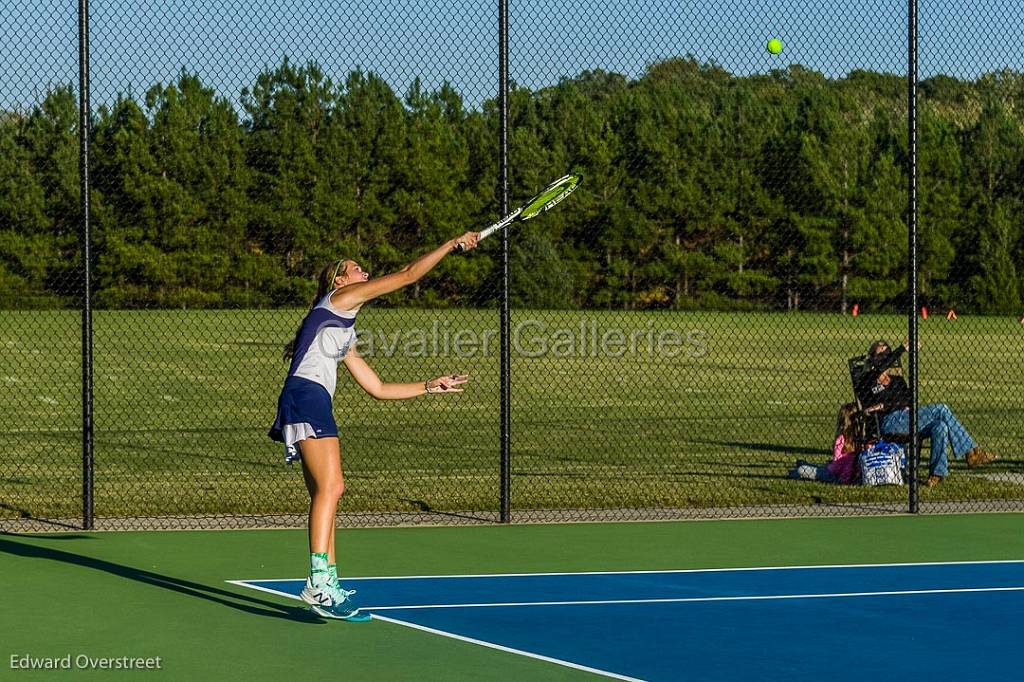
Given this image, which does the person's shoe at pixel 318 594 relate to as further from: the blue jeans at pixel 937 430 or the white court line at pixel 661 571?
the blue jeans at pixel 937 430

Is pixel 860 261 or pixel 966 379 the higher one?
pixel 860 261

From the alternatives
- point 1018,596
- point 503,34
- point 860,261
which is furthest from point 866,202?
point 1018,596

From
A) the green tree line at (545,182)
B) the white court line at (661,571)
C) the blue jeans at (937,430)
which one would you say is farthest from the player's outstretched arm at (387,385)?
the green tree line at (545,182)

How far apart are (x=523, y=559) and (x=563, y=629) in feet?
6.70

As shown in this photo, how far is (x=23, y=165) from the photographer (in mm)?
25828

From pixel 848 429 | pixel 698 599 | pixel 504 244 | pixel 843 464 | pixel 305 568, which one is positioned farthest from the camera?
pixel 848 429

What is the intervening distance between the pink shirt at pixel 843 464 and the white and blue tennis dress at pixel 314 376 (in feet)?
21.3

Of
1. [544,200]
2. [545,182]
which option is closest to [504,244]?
[544,200]

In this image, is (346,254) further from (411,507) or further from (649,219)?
(411,507)

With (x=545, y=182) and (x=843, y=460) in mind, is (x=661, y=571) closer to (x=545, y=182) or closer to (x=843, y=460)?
(x=843, y=460)

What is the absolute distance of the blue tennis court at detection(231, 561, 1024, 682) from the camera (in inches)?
296

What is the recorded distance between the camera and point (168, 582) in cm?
938

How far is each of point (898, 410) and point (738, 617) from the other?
5.21 meters

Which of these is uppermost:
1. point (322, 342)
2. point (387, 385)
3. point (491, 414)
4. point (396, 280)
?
point (396, 280)
